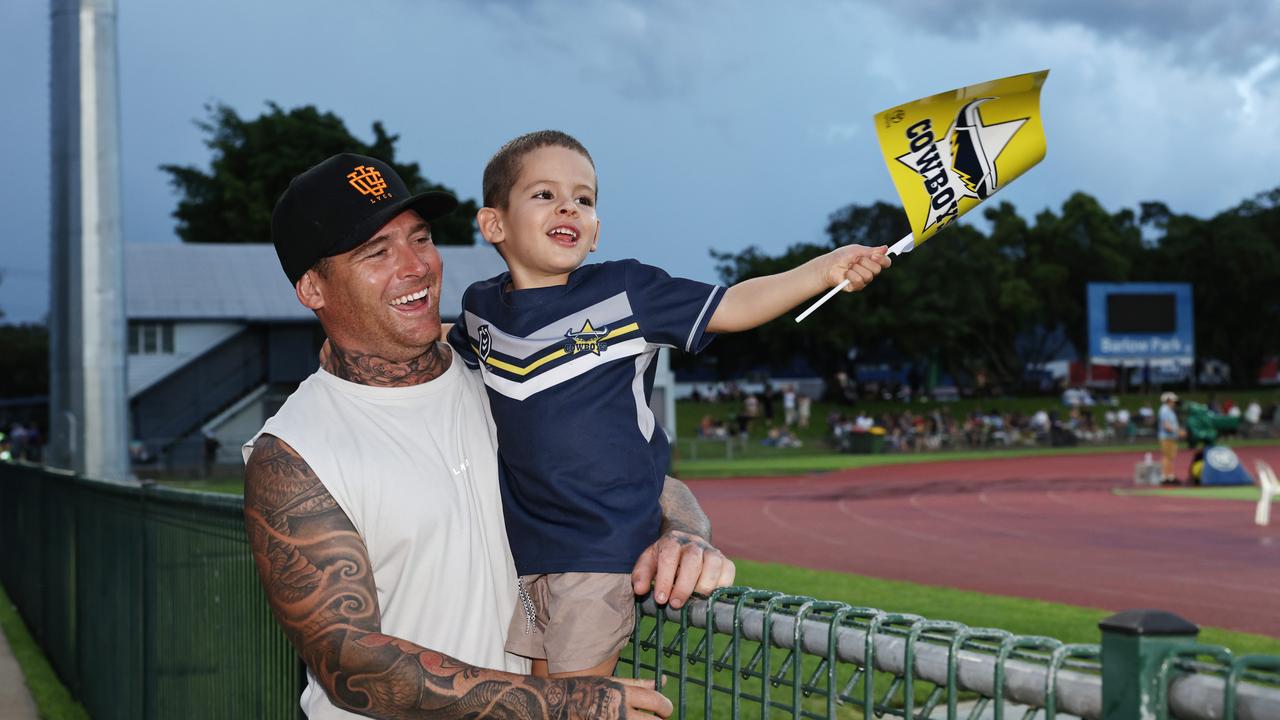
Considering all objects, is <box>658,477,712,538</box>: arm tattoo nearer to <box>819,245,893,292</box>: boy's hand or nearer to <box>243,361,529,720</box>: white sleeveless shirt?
<box>243,361,529,720</box>: white sleeveless shirt

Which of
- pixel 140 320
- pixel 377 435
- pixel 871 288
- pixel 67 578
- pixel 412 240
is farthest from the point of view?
pixel 871 288

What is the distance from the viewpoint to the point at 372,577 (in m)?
2.42

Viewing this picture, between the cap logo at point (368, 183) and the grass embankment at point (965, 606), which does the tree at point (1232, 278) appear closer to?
the grass embankment at point (965, 606)

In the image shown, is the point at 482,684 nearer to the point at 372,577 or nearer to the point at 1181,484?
the point at 372,577

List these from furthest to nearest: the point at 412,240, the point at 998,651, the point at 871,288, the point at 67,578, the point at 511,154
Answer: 1. the point at 871,288
2. the point at 67,578
3. the point at 511,154
4. the point at 412,240
5. the point at 998,651

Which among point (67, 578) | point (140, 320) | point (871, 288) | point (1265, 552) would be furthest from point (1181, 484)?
point (871, 288)

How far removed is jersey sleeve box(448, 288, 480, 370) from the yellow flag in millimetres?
1134

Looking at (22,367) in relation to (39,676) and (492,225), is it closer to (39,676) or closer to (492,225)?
(39,676)

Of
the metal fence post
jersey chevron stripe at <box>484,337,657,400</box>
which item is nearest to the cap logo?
jersey chevron stripe at <box>484,337,657,400</box>

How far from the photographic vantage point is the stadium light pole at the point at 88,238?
38.0 feet

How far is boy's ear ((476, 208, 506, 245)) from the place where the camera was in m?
3.11

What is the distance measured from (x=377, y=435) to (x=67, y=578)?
286 inches

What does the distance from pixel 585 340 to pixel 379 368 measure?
461mm

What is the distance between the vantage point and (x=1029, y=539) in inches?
712
